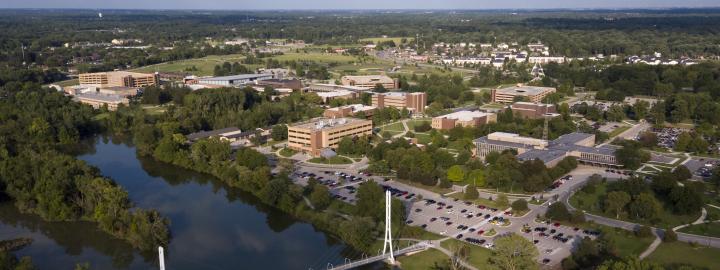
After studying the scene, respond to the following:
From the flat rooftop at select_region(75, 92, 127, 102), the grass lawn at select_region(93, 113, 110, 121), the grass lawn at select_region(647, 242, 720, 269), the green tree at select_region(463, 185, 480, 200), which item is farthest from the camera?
the flat rooftop at select_region(75, 92, 127, 102)

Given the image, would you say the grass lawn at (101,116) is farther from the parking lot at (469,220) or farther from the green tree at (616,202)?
the green tree at (616,202)

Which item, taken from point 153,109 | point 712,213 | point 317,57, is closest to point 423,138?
point 712,213

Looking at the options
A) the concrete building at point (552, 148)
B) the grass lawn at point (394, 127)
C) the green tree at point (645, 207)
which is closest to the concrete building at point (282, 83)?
the grass lawn at point (394, 127)

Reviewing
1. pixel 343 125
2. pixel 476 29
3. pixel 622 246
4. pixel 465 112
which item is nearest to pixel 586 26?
pixel 476 29

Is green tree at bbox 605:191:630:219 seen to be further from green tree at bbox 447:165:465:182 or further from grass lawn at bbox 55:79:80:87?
grass lawn at bbox 55:79:80:87

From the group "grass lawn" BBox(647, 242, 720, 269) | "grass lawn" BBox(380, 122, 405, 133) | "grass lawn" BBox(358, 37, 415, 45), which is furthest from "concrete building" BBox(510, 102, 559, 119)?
"grass lawn" BBox(358, 37, 415, 45)

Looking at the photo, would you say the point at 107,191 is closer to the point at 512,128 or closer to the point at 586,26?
the point at 512,128
